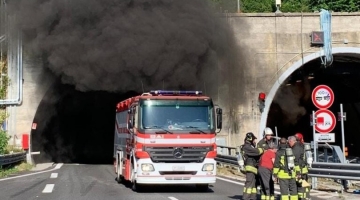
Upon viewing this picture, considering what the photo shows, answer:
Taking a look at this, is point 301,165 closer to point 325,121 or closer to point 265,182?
point 265,182

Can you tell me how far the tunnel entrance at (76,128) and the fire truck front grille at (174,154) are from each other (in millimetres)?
16613

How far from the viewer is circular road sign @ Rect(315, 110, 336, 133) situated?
15.1 meters

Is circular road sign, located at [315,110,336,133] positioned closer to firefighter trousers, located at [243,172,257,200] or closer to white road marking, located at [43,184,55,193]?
firefighter trousers, located at [243,172,257,200]

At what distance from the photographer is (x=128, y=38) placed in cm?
2544

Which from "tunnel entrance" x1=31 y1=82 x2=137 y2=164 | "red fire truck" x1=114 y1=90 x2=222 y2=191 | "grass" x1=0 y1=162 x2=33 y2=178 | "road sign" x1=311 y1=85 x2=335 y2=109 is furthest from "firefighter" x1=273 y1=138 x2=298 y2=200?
"tunnel entrance" x1=31 y1=82 x2=137 y2=164

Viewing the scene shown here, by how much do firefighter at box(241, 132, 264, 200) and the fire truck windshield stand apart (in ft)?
8.12

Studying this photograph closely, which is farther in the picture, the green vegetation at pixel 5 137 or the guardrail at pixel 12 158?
the green vegetation at pixel 5 137

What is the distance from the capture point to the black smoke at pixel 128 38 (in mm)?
25438

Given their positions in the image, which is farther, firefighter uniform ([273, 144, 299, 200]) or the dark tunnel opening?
the dark tunnel opening

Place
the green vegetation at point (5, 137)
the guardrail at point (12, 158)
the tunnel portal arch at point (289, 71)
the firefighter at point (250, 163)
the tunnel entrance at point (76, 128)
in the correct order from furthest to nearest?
the tunnel entrance at point (76, 128) → the tunnel portal arch at point (289, 71) → the green vegetation at point (5, 137) → the guardrail at point (12, 158) → the firefighter at point (250, 163)

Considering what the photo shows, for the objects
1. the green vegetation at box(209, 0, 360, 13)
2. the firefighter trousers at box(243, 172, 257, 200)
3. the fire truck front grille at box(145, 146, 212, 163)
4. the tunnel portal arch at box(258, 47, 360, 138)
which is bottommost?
the firefighter trousers at box(243, 172, 257, 200)

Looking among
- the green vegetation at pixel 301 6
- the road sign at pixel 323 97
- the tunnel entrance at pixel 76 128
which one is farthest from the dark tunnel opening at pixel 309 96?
the road sign at pixel 323 97

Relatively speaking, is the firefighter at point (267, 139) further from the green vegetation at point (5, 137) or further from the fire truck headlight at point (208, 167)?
the green vegetation at point (5, 137)

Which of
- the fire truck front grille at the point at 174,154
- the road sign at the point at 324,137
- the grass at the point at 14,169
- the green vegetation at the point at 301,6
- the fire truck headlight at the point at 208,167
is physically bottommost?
the grass at the point at 14,169
